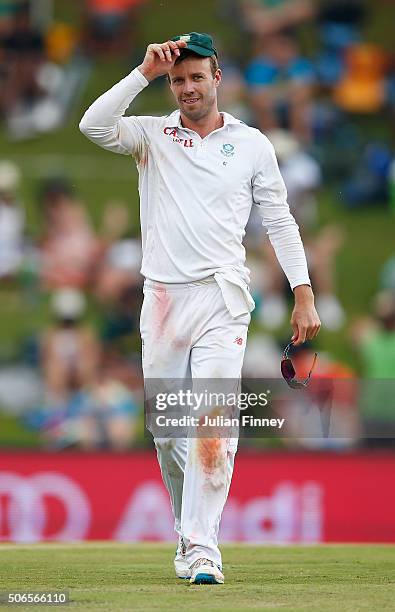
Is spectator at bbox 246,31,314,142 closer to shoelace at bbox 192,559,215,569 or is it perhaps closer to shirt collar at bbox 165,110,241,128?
shirt collar at bbox 165,110,241,128

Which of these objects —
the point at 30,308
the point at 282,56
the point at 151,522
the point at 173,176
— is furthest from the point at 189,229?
the point at 282,56

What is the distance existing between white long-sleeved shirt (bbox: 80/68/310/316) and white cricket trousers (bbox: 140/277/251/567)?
0.26 feet

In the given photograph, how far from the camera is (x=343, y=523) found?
11250 mm

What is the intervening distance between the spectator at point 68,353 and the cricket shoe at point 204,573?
6973 mm

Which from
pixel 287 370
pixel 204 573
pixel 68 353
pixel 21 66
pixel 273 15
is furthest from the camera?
pixel 273 15

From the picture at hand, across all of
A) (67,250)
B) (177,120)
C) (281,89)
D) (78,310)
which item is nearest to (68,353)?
(78,310)

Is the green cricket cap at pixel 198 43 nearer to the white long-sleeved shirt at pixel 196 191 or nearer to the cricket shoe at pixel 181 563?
the white long-sleeved shirt at pixel 196 191

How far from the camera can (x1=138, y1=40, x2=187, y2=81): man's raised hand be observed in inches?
239

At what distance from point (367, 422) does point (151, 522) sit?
190 centimetres

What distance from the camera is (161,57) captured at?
6.08 metres

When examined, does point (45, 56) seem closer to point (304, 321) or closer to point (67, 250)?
point (67, 250)

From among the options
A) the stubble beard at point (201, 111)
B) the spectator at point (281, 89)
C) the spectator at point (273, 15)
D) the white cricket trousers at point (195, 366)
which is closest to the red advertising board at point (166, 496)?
the spectator at point (281, 89)

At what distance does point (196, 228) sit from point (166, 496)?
17.8 ft

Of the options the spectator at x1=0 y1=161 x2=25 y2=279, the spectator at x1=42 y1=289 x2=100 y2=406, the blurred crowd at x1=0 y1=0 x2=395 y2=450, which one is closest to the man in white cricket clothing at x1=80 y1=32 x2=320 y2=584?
the blurred crowd at x1=0 y1=0 x2=395 y2=450
